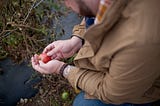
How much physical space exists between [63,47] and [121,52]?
24.6 inches

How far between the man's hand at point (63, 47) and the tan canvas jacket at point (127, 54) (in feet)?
0.88

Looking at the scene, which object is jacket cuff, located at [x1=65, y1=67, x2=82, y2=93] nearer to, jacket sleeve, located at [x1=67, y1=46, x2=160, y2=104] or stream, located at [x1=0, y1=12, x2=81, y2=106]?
jacket sleeve, located at [x1=67, y1=46, x2=160, y2=104]

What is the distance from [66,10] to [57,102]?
633 mm

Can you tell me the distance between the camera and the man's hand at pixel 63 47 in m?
1.74

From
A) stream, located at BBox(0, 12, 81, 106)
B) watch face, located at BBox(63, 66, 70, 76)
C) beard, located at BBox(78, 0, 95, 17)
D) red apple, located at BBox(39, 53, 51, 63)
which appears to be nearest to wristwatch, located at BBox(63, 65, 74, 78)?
watch face, located at BBox(63, 66, 70, 76)

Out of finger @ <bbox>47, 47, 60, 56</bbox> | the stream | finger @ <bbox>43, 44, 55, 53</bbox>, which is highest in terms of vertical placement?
finger @ <bbox>43, 44, 55, 53</bbox>

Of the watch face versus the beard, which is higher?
the beard

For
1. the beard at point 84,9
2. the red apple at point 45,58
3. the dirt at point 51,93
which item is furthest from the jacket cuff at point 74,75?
the dirt at point 51,93

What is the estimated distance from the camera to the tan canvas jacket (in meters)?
1.08

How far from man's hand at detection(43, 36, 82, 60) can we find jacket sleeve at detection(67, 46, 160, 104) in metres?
0.22

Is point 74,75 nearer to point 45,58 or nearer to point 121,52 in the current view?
point 45,58

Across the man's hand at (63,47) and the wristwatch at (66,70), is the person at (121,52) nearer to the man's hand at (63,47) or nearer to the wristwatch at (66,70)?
the wristwatch at (66,70)

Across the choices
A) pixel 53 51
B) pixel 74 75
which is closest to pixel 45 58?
pixel 53 51

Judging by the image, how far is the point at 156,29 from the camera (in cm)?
109
